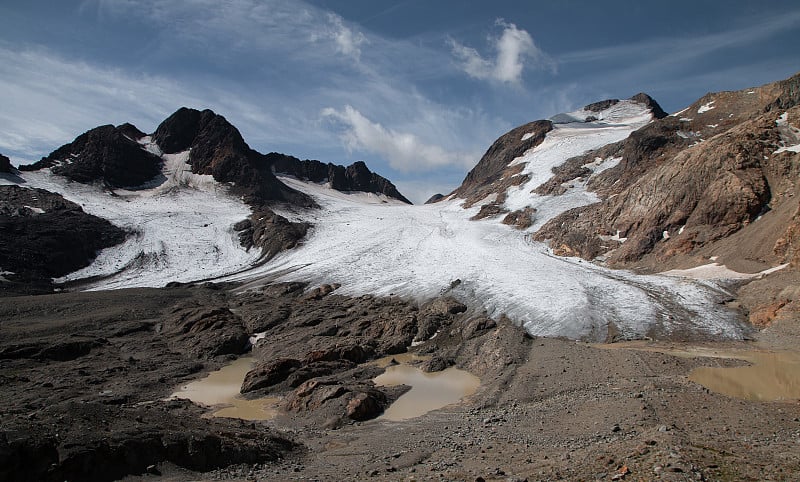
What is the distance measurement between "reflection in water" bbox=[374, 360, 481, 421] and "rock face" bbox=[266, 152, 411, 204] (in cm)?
10814

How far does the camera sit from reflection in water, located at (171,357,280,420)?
1760cm

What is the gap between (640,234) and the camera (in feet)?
124

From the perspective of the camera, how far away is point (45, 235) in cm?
5222

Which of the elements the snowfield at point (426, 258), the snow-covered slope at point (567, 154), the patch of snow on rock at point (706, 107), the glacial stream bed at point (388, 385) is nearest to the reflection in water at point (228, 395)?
the glacial stream bed at point (388, 385)

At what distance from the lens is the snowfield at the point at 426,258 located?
2672cm

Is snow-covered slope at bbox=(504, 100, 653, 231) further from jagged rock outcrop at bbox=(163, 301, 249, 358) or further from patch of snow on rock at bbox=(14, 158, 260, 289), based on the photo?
patch of snow on rock at bbox=(14, 158, 260, 289)

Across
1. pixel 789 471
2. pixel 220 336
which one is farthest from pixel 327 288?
pixel 789 471

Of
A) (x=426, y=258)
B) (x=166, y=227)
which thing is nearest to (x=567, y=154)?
(x=426, y=258)

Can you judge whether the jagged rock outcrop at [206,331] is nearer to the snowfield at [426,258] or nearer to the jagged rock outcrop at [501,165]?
the snowfield at [426,258]

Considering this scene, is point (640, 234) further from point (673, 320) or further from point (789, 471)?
point (789, 471)

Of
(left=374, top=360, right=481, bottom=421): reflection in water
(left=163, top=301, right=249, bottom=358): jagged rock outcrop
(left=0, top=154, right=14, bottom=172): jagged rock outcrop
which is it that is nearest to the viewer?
(left=374, top=360, right=481, bottom=421): reflection in water

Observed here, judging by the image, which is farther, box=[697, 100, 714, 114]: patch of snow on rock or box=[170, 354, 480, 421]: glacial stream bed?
box=[697, 100, 714, 114]: patch of snow on rock

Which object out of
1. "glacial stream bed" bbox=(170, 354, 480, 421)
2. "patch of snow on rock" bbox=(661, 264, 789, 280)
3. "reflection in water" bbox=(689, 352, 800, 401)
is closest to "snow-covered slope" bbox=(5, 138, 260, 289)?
"glacial stream bed" bbox=(170, 354, 480, 421)

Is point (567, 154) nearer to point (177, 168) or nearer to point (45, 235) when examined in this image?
point (45, 235)
